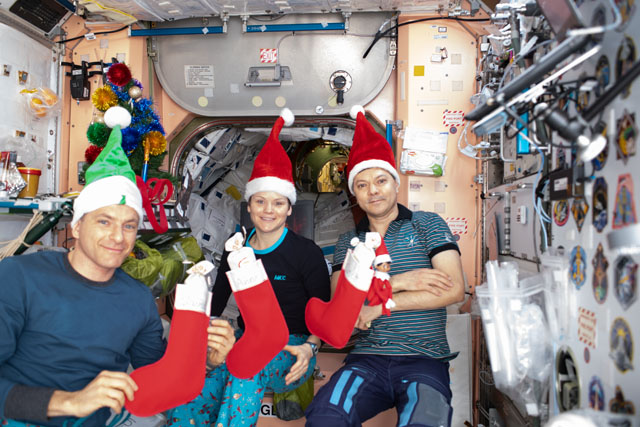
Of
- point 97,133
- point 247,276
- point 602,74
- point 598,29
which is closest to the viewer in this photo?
point 598,29

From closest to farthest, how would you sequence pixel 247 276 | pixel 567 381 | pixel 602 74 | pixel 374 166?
1. pixel 602 74
2. pixel 567 381
3. pixel 247 276
4. pixel 374 166

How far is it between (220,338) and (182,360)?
185 millimetres

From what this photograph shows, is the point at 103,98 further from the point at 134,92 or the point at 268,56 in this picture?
the point at 268,56

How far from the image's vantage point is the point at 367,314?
200 cm

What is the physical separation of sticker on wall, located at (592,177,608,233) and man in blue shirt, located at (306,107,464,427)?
0.77 m

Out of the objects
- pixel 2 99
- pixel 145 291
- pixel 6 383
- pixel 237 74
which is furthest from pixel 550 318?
pixel 2 99

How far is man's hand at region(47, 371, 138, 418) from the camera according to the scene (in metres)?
1.41

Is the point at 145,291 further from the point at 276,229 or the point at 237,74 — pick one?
the point at 237,74

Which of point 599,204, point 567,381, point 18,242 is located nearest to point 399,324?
point 567,381

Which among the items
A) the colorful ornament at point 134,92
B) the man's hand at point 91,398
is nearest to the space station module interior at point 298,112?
the colorful ornament at point 134,92

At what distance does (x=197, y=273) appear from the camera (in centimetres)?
169

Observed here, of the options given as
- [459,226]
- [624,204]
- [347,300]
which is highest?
[624,204]

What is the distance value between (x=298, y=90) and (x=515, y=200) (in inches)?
71.2

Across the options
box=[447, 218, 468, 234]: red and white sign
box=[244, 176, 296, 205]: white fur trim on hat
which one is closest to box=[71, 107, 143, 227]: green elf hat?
box=[244, 176, 296, 205]: white fur trim on hat
